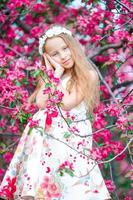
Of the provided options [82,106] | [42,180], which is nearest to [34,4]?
[82,106]

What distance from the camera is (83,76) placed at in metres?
4.45

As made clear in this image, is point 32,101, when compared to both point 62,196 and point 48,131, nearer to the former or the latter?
point 48,131

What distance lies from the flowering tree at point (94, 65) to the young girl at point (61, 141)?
0.28 ft

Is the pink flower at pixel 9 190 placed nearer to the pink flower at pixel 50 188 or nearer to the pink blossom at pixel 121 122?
the pink flower at pixel 50 188

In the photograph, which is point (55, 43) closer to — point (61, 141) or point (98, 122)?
point (98, 122)

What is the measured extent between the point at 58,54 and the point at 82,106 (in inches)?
14.6

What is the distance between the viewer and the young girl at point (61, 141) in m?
4.27

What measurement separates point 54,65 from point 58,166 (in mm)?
654

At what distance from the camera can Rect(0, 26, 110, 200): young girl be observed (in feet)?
14.0

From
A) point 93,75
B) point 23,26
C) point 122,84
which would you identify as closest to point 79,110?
point 93,75

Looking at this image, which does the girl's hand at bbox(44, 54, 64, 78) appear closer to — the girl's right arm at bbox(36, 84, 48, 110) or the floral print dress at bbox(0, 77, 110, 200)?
the girl's right arm at bbox(36, 84, 48, 110)

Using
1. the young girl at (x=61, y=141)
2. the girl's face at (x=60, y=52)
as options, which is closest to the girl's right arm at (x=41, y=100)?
the young girl at (x=61, y=141)

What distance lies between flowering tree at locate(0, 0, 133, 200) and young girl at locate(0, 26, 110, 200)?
0.08 meters

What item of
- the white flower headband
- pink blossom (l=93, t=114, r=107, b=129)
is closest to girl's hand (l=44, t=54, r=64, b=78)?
the white flower headband
